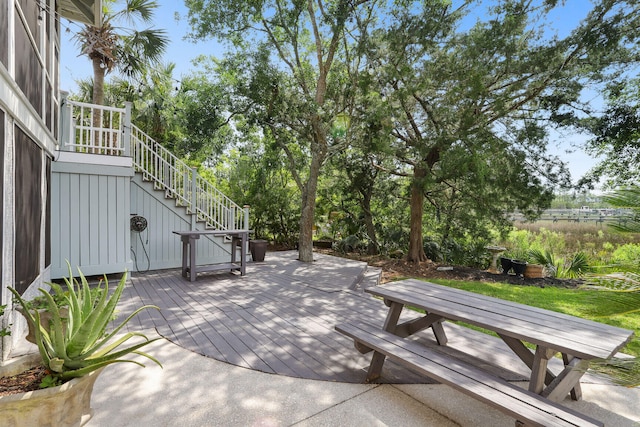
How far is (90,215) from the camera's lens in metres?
5.45

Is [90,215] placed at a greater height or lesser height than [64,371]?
greater

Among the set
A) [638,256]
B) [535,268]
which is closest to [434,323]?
[638,256]

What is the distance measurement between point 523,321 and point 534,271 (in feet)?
21.3

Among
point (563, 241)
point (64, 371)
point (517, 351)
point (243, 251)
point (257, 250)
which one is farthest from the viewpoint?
point (563, 241)

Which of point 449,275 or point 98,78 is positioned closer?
point 449,275

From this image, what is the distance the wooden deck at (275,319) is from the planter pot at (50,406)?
118 cm

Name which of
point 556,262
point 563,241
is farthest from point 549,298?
point 563,241

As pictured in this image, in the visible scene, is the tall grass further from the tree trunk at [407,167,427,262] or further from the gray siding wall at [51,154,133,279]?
the gray siding wall at [51,154,133,279]

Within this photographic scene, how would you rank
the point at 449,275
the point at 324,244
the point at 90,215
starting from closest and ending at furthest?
1. the point at 90,215
2. the point at 449,275
3. the point at 324,244

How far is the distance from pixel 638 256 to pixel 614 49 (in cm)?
620

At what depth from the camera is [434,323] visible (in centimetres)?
319

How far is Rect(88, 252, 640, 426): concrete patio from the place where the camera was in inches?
81.7

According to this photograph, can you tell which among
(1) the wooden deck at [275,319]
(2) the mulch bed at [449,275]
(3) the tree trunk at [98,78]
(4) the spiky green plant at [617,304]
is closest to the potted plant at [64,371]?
(1) the wooden deck at [275,319]

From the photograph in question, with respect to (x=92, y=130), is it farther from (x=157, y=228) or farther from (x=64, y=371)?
(x=64, y=371)
